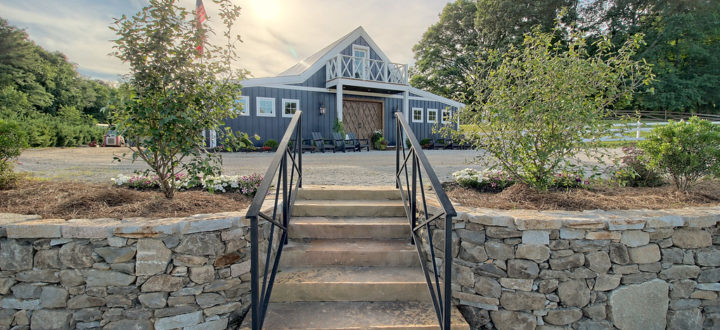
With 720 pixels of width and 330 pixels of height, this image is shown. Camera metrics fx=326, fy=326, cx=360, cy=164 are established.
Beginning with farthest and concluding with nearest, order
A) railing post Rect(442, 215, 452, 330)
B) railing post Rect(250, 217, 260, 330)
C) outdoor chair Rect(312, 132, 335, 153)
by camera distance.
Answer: outdoor chair Rect(312, 132, 335, 153) → railing post Rect(442, 215, 452, 330) → railing post Rect(250, 217, 260, 330)

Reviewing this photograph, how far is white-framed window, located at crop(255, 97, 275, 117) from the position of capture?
11383mm

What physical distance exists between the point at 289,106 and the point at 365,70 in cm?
344

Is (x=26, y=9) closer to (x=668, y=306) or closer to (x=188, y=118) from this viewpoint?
(x=188, y=118)

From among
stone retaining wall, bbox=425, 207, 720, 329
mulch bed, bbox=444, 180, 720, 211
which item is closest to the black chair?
mulch bed, bbox=444, 180, 720, 211

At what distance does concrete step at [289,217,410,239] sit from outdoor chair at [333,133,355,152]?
28.7 feet

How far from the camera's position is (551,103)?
285 centimetres

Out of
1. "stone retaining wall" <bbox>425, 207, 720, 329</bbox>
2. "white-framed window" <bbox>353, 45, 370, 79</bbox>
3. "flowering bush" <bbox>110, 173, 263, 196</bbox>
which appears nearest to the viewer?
"stone retaining wall" <bbox>425, 207, 720, 329</bbox>

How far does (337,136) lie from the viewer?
39.3ft

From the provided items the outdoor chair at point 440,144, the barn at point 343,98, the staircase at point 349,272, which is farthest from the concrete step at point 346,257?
the outdoor chair at point 440,144

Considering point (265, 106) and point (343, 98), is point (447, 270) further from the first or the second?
point (343, 98)

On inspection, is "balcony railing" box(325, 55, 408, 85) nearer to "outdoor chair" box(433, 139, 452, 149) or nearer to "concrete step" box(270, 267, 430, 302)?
"outdoor chair" box(433, 139, 452, 149)

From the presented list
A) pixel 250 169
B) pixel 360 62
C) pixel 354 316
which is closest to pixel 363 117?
pixel 360 62

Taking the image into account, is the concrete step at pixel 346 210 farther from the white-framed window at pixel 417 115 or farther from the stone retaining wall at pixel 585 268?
the white-framed window at pixel 417 115

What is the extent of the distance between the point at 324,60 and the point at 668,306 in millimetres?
11956
